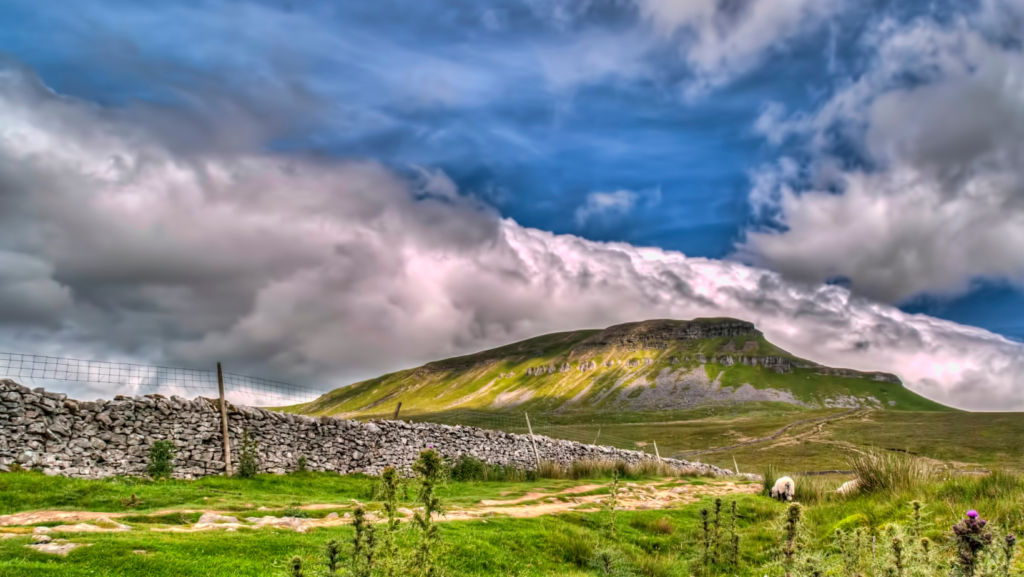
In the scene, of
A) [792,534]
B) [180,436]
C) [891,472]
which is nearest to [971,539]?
[792,534]

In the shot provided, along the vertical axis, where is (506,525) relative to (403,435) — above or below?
below

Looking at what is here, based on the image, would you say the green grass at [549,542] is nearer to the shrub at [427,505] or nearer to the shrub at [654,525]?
the shrub at [654,525]

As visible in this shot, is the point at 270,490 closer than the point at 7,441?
No

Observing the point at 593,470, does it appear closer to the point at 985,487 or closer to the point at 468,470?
the point at 468,470

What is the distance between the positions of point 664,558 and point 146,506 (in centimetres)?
1004

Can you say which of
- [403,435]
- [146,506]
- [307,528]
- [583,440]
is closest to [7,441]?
[146,506]

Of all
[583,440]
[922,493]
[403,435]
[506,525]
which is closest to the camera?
[922,493]

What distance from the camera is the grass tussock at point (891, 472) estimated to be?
11.0m

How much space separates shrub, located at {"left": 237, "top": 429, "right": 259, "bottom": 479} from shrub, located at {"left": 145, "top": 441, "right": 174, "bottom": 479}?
193cm

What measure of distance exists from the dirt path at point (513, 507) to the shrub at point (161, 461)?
572 cm

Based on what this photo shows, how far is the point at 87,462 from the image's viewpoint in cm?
1466

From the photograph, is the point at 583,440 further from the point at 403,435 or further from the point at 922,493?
the point at 922,493

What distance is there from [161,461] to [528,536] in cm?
1196

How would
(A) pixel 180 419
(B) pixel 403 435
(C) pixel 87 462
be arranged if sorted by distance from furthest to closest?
1. (B) pixel 403 435
2. (A) pixel 180 419
3. (C) pixel 87 462
